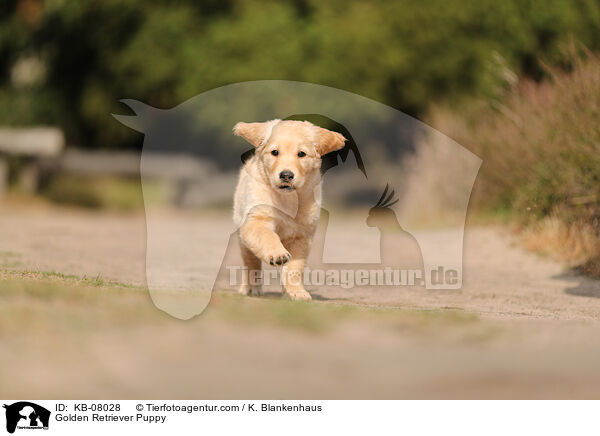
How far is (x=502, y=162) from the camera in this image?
11.8 meters

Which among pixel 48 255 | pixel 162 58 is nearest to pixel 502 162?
pixel 48 255

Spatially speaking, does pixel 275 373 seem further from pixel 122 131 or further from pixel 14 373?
pixel 122 131

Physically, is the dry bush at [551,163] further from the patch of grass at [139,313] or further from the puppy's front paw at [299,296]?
the patch of grass at [139,313]

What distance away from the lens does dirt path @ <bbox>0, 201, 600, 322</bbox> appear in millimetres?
6605

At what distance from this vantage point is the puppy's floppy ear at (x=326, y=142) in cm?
610

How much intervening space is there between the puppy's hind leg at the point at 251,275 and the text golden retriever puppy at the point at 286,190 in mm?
342

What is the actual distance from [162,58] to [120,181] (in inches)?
150

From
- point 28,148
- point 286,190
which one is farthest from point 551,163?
point 28,148

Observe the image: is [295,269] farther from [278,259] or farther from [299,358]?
[299,358]

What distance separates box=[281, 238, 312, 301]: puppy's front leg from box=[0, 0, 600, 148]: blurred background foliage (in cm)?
1358

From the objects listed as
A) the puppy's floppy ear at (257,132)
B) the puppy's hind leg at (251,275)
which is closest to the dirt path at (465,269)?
the puppy's hind leg at (251,275)
